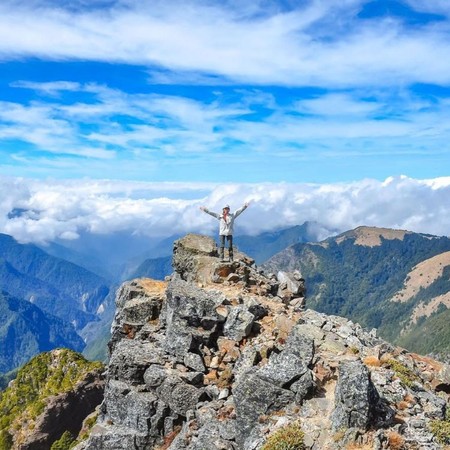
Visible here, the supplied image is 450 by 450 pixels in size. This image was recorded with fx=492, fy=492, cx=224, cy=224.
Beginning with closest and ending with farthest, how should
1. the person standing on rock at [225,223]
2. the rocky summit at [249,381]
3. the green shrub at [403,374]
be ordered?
the rocky summit at [249,381] < the green shrub at [403,374] < the person standing on rock at [225,223]

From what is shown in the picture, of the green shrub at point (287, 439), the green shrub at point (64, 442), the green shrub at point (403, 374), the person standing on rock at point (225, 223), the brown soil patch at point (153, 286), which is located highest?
the person standing on rock at point (225, 223)

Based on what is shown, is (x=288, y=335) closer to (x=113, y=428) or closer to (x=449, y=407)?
(x=449, y=407)

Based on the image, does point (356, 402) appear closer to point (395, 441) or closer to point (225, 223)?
point (395, 441)

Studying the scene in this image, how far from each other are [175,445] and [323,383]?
9.43 m

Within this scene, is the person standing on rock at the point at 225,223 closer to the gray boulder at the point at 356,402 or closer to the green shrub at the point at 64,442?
the gray boulder at the point at 356,402

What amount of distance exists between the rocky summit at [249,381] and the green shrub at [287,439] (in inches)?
1.9

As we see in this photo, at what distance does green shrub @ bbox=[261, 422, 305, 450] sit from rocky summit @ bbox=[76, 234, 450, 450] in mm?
49

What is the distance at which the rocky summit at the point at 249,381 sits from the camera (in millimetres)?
23297

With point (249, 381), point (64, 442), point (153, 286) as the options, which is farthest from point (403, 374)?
point (64, 442)

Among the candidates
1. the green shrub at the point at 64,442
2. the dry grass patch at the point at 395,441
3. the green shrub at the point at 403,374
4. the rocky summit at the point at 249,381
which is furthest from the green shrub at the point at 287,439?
the green shrub at the point at 64,442

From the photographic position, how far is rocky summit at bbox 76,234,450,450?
76.4 ft

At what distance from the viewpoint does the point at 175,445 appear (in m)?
28.8

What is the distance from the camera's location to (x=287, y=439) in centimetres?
Answer: 2297

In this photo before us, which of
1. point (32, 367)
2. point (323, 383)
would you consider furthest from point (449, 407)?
point (32, 367)
